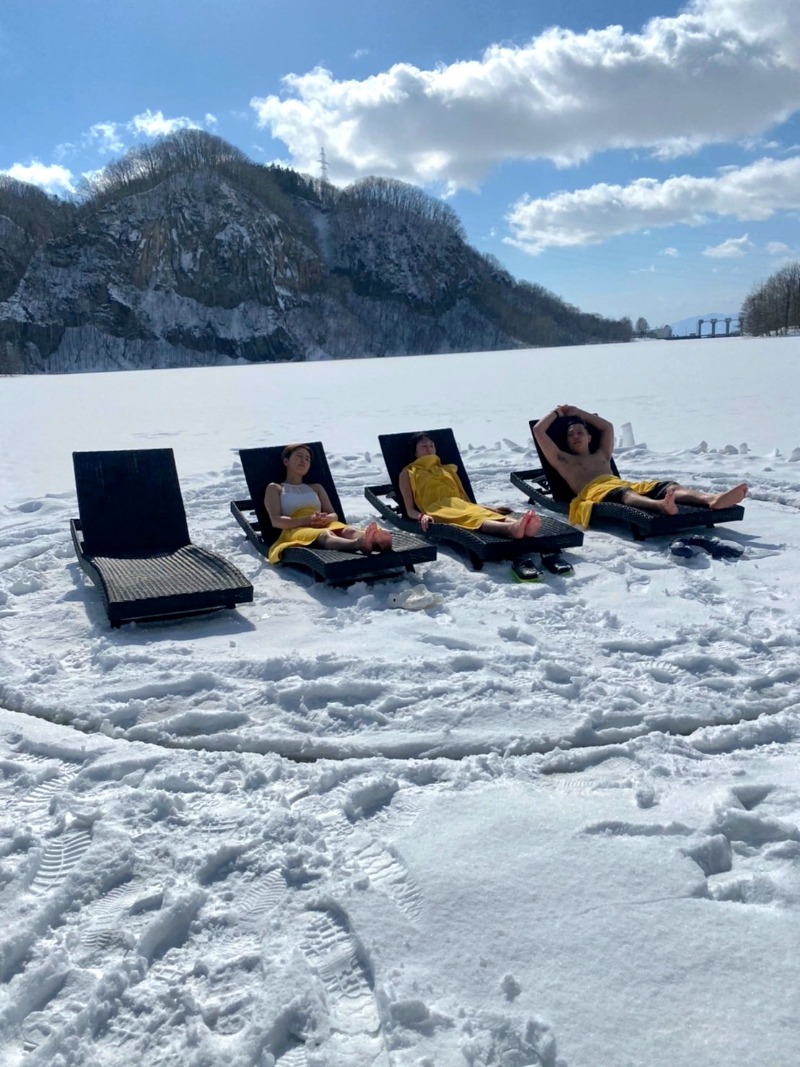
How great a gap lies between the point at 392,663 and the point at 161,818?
129 cm

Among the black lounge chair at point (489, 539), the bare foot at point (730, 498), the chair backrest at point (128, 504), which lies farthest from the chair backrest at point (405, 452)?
the bare foot at point (730, 498)

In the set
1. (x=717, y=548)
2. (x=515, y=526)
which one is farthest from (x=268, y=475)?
(x=717, y=548)

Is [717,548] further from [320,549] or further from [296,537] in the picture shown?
[296,537]

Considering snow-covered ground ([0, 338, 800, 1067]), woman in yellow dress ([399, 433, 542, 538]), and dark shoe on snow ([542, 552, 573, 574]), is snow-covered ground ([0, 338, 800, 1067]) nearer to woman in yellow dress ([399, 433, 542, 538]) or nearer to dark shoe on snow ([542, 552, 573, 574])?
dark shoe on snow ([542, 552, 573, 574])

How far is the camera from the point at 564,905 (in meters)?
2.00

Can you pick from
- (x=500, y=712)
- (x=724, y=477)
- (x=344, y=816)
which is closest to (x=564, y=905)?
(x=344, y=816)

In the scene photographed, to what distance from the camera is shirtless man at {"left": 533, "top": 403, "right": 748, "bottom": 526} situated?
17.7ft

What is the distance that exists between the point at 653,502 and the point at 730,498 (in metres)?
0.50

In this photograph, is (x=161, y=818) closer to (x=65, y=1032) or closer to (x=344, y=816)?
(x=344, y=816)

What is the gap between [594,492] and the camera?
5844 millimetres

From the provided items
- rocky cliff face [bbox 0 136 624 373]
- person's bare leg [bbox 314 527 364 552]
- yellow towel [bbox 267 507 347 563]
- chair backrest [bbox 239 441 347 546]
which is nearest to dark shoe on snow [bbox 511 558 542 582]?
person's bare leg [bbox 314 527 364 552]

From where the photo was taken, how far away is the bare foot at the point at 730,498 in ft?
17.5

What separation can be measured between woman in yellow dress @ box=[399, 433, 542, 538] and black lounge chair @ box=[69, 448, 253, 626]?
1.49 meters

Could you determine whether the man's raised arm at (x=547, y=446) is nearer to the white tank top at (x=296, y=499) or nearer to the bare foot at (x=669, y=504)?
the bare foot at (x=669, y=504)
